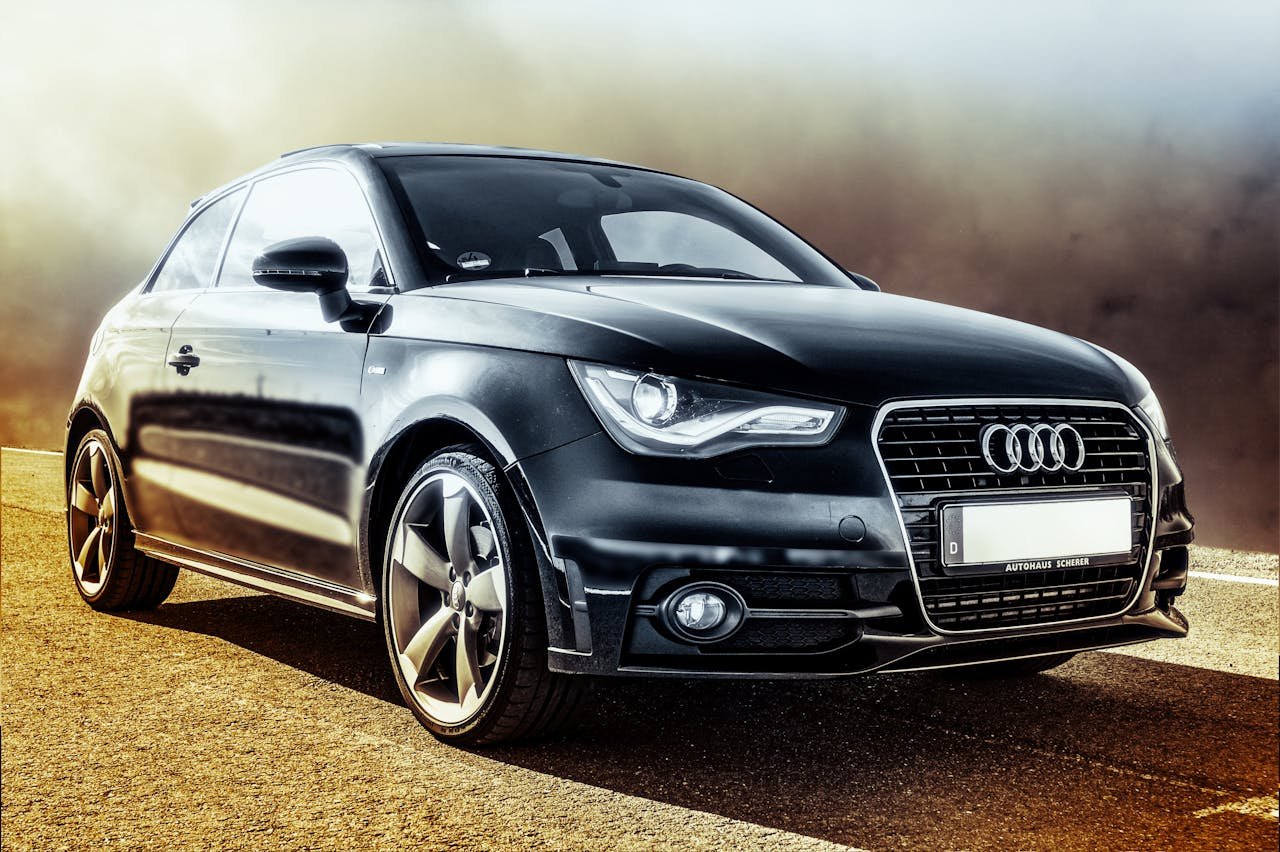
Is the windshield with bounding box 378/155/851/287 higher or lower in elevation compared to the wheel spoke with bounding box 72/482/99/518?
higher

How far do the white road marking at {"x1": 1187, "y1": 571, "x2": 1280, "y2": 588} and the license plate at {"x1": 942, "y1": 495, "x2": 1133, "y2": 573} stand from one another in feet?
12.2

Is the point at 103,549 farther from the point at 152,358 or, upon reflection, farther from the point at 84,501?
the point at 152,358

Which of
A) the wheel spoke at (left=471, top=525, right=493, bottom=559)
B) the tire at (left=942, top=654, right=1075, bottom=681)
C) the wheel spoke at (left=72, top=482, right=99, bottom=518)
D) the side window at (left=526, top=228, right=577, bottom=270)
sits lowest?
the tire at (left=942, top=654, right=1075, bottom=681)

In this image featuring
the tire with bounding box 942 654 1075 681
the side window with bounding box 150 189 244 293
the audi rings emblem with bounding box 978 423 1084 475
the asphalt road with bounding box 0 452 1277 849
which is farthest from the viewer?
the side window with bounding box 150 189 244 293

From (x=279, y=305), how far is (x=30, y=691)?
1402 millimetres

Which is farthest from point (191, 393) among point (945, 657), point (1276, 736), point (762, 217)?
point (1276, 736)

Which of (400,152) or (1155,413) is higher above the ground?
(400,152)

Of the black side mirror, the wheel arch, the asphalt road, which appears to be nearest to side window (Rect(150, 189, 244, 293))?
the black side mirror

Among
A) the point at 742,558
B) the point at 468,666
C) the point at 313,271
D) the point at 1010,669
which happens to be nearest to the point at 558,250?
the point at 313,271

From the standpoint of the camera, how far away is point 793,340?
352 cm

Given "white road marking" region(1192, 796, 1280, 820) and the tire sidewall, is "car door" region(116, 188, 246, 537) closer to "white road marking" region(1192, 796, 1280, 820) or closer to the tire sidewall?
the tire sidewall

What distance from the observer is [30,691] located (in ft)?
14.2

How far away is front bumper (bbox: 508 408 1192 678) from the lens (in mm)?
3225

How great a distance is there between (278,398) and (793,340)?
1763 mm
